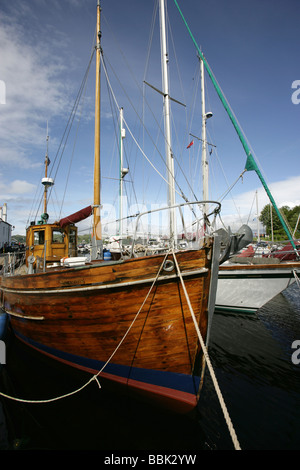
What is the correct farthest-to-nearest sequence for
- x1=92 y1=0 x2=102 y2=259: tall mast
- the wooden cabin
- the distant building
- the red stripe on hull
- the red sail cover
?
the distant building < the wooden cabin < the red sail cover < x1=92 y1=0 x2=102 y2=259: tall mast < the red stripe on hull

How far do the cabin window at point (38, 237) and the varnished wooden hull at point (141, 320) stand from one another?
14.8ft

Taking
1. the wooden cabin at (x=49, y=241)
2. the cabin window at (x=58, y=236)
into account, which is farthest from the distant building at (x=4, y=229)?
the cabin window at (x=58, y=236)

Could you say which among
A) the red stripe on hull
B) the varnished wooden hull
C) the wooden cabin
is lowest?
the red stripe on hull

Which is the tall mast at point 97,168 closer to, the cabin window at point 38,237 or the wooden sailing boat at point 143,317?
the wooden sailing boat at point 143,317

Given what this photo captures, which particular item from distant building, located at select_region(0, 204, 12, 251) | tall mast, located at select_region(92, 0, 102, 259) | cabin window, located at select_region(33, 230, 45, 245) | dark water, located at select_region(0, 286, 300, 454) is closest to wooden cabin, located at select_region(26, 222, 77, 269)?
cabin window, located at select_region(33, 230, 45, 245)

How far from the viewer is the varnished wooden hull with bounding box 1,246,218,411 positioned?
369 cm

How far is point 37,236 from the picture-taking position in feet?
27.9

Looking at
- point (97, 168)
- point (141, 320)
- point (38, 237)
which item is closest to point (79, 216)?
point (97, 168)

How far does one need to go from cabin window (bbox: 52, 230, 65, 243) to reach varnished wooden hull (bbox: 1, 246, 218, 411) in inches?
171

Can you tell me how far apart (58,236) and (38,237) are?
0.79 m

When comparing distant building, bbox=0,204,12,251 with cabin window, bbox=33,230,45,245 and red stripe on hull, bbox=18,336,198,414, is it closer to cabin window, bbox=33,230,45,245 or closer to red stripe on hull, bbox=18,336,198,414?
cabin window, bbox=33,230,45,245

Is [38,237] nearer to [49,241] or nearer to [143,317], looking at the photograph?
[49,241]
